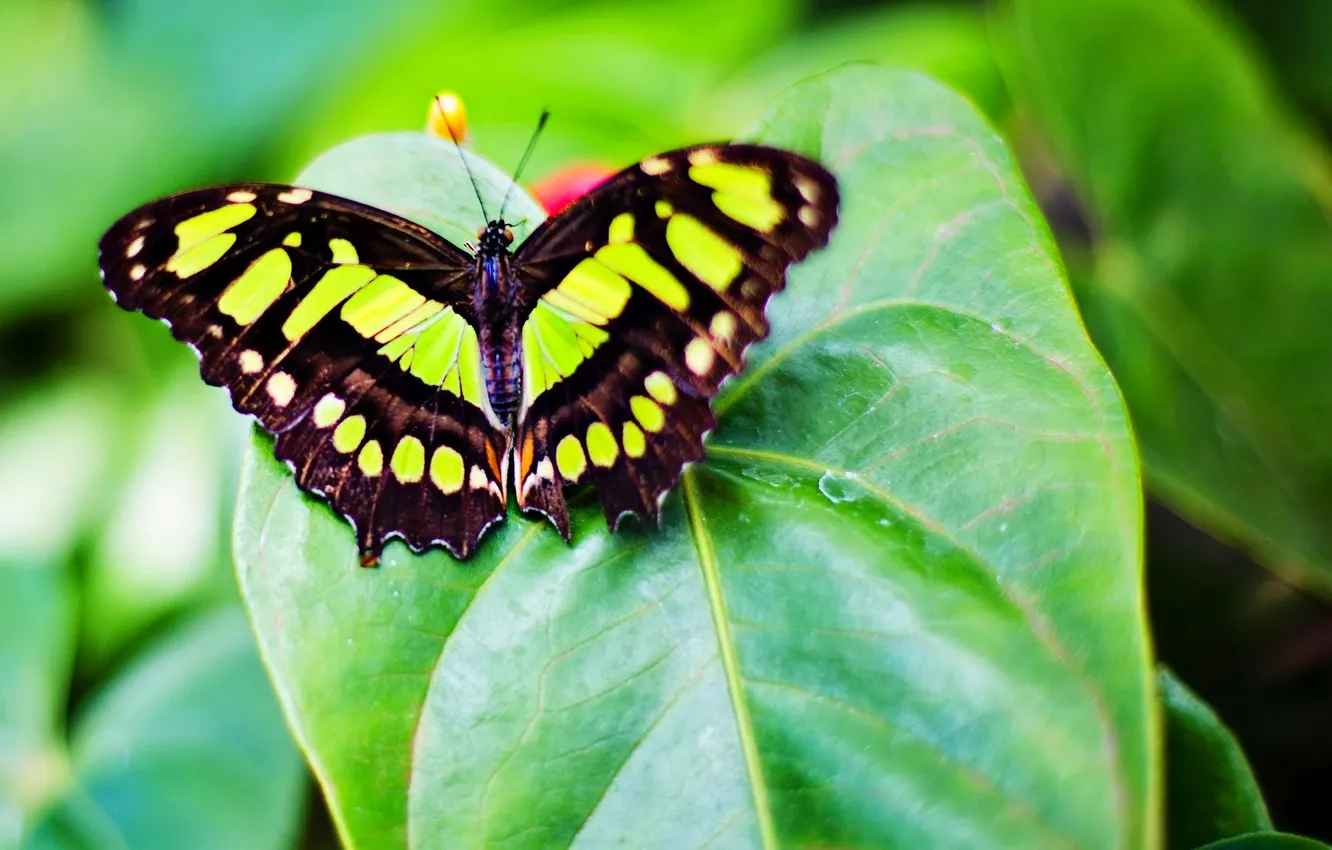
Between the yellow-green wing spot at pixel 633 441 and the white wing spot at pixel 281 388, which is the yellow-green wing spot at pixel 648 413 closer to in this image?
the yellow-green wing spot at pixel 633 441

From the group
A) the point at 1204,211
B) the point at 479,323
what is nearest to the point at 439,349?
the point at 479,323

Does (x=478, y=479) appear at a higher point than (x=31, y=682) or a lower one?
higher

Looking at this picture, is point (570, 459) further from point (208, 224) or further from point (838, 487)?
point (208, 224)

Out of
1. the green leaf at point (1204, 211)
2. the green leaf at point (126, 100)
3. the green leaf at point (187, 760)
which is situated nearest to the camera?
the green leaf at point (187, 760)

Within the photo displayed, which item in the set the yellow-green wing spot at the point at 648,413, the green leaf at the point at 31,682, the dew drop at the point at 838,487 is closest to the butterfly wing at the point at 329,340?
the yellow-green wing spot at the point at 648,413

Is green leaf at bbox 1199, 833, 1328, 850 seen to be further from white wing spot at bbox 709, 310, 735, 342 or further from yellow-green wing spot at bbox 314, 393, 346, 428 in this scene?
yellow-green wing spot at bbox 314, 393, 346, 428

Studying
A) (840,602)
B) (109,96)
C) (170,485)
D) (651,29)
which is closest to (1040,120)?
(651,29)
